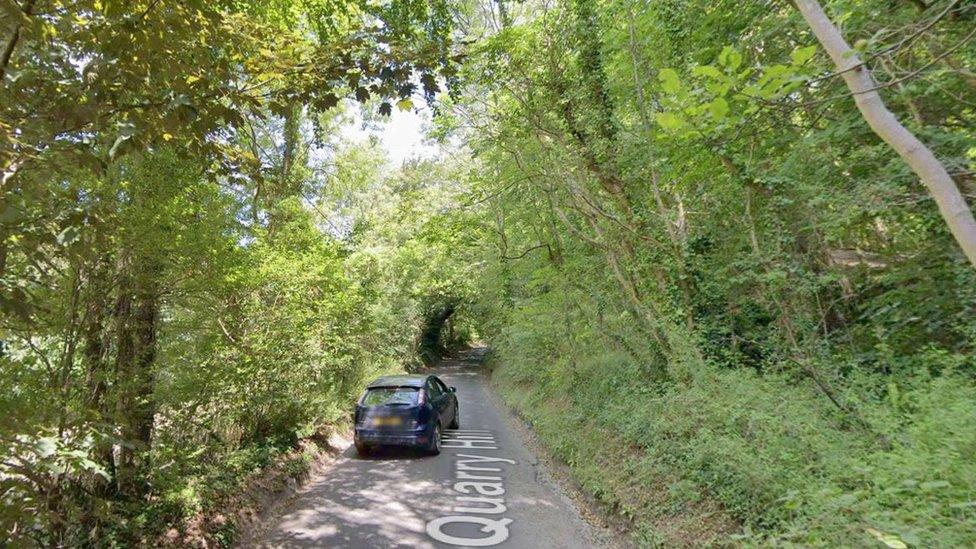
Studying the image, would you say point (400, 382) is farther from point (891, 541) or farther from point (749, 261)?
point (891, 541)

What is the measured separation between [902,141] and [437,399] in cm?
941

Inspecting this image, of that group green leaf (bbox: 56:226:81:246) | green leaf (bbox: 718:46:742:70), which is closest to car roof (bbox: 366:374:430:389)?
green leaf (bbox: 56:226:81:246)

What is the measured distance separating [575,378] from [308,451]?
20.8 feet

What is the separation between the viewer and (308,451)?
881cm

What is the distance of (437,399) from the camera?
11.0 metres

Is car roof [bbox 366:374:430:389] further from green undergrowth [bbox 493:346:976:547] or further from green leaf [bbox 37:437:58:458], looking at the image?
green leaf [bbox 37:437:58:458]

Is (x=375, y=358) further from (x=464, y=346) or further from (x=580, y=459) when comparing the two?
(x=464, y=346)

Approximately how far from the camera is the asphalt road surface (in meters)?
5.75

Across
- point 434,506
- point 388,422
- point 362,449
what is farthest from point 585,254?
point 434,506

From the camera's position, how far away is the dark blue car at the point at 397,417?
9500 mm

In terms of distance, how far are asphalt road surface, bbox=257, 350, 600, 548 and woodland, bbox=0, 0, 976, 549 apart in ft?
2.32

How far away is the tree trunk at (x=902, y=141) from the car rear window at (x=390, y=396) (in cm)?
839

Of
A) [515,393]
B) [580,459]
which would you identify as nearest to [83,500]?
[580,459]

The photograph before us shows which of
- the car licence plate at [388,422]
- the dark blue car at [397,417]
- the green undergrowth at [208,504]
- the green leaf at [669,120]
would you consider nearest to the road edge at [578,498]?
the dark blue car at [397,417]
